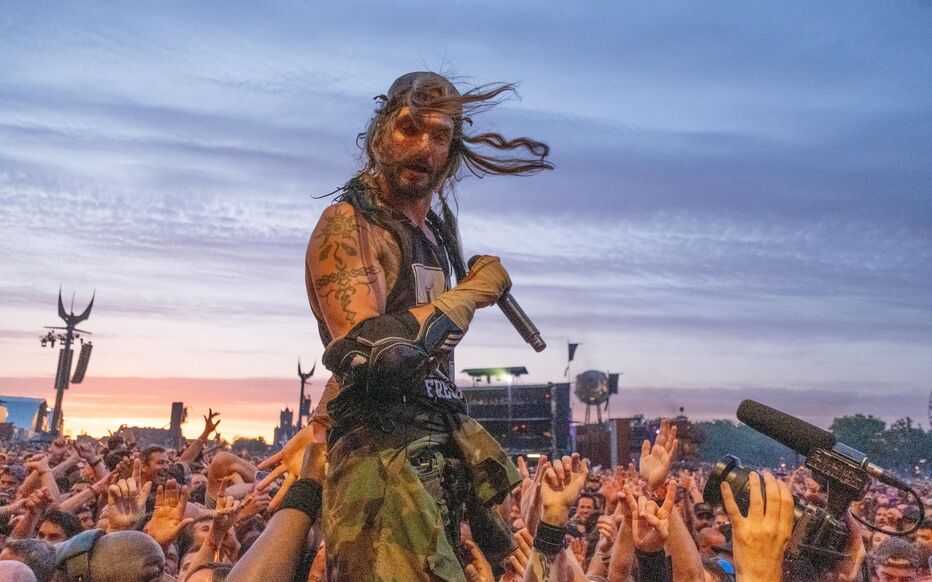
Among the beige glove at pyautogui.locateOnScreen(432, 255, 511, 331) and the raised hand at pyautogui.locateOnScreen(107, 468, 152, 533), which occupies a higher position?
the beige glove at pyautogui.locateOnScreen(432, 255, 511, 331)

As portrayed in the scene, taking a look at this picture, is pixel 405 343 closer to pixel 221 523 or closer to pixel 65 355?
pixel 221 523

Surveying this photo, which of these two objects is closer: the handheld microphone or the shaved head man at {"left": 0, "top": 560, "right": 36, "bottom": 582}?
the handheld microphone

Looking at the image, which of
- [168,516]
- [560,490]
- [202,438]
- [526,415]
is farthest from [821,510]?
[526,415]

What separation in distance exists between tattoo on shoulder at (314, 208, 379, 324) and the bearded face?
0.26 meters

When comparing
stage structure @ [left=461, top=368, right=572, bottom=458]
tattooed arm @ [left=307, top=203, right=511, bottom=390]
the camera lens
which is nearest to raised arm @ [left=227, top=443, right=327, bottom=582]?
tattooed arm @ [left=307, top=203, right=511, bottom=390]

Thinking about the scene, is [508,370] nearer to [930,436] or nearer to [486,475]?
[486,475]

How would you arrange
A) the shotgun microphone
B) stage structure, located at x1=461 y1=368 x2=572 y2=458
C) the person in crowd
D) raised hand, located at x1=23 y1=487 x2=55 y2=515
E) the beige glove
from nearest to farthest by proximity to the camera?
the shotgun microphone, the beige glove, the person in crowd, raised hand, located at x1=23 y1=487 x2=55 y2=515, stage structure, located at x1=461 y1=368 x2=572 y2=458

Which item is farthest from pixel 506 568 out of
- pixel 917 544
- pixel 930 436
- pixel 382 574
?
pixel 930 436

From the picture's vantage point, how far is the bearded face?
2557 millimetres

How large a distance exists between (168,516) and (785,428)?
13.4 feet

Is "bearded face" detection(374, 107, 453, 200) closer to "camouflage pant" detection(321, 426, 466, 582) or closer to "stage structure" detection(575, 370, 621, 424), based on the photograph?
"camouflage pant" detection(321, 426, 466, 582)

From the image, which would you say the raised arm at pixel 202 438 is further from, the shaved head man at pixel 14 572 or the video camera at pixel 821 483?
the video camera at pixel 821 483

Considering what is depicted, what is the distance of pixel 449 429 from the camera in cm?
239

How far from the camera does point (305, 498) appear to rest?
102 inches
